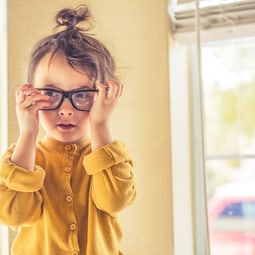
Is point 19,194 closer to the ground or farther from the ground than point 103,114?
closer to the ground

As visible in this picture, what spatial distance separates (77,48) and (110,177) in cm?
30

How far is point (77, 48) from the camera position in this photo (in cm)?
100

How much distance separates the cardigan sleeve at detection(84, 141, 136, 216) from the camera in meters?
0.94

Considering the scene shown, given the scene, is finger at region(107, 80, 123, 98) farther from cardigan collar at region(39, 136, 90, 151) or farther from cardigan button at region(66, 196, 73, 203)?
cardigan button at region(66, 196, 73, 203)

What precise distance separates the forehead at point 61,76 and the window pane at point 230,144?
350 millimetres

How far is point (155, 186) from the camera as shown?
39.7 inches

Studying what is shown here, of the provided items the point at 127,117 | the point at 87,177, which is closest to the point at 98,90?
the point at 127,117

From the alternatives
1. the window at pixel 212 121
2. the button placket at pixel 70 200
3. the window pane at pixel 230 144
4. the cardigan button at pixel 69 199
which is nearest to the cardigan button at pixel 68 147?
the button placket at pixel 70 200

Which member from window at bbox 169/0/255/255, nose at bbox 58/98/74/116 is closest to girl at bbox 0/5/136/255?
nose at bbox 58/98/74/116

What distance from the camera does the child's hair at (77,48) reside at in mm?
987

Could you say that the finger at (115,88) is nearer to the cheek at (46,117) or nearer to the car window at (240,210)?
the cheek at (46,117)

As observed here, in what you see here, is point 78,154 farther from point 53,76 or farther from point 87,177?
point 53,76

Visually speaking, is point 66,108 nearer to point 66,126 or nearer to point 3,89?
point 66,126

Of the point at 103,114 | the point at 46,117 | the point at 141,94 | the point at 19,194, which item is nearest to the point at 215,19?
the point at 141,94
